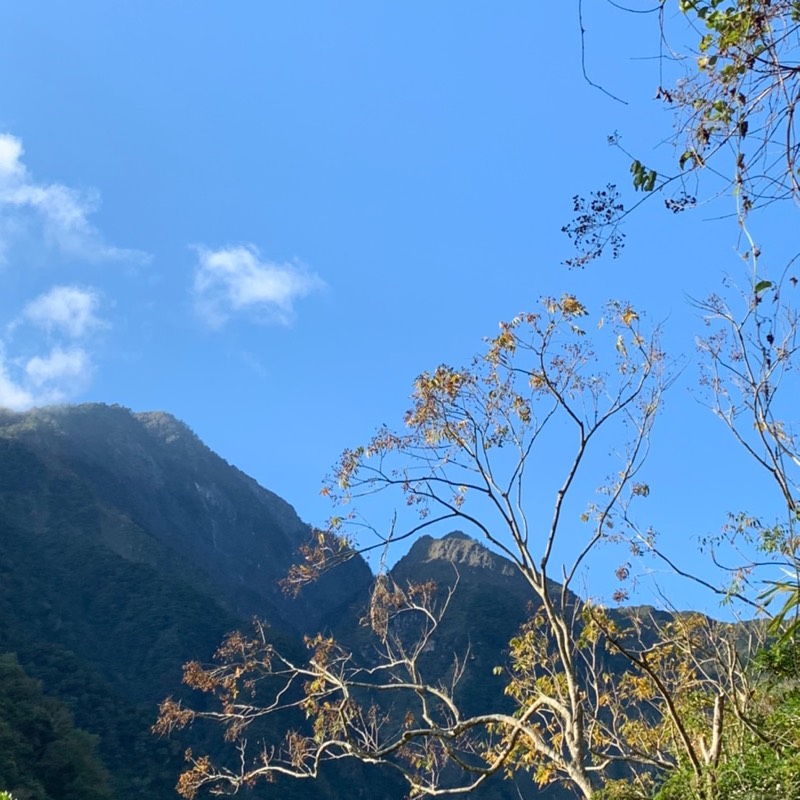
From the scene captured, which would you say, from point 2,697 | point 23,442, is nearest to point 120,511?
point 23,442

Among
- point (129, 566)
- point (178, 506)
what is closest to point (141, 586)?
point (129, 566)

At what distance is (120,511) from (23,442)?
986 cm

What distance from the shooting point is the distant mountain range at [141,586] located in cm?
3634

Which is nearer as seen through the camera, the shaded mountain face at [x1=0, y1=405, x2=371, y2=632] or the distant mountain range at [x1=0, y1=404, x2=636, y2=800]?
the distant mountain range at [x1=0, y1=404, x2=636, y2=800]

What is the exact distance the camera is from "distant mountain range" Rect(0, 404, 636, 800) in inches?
1431

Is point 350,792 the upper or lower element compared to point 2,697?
upper

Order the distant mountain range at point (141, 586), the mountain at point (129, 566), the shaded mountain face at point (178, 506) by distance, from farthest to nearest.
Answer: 1. the shaded mountain face at point (178, 506)
2. the mountain at point (129, 566)
3. the distant mountain range at point (141, 586)

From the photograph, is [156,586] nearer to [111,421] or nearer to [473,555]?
[473,555]

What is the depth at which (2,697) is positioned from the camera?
1064 inches

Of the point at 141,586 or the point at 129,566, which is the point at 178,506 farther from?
the point at 141,586

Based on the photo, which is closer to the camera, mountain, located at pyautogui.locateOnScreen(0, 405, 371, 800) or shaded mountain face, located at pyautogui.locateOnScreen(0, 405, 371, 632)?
mountain, located at pyautogui.locateOnScreen(0, 405, 371, 800)

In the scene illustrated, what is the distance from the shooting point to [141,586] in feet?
193

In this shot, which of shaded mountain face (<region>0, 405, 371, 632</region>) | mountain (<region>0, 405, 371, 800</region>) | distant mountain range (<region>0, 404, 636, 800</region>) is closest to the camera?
distant mountain range (<region>0, 404, 636, 800</region>)

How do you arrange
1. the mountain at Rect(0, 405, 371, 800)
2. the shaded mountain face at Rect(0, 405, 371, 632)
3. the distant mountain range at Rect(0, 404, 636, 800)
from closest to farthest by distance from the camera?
the distant mountain range at Rect(0, 404, 636, 800) < the mountain at Rect(0, 405, 371, 800) < the shaded mountain face at Rect(0, 405, 371, 632)
